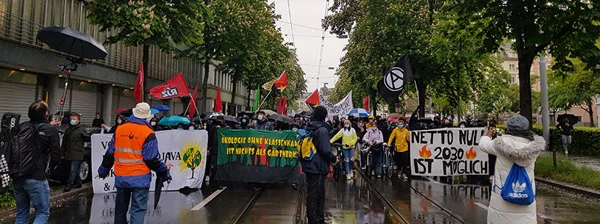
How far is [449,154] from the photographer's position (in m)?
10.9

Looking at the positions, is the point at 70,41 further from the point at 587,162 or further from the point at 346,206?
the point at 587,162

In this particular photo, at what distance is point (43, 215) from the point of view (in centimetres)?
520

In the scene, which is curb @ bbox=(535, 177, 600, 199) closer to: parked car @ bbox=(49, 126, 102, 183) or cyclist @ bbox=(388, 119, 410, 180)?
cyclist @ bbox=(388, 119, 410, 180)

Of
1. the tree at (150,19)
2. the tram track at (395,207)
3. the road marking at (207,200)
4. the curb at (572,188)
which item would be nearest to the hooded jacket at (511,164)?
the tram track at (395,207)

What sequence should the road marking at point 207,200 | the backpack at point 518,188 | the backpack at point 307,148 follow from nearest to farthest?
the backpack at point 518,188 → the backpack at point 307,148 → the road marking at point 207,200

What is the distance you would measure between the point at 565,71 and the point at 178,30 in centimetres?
1232

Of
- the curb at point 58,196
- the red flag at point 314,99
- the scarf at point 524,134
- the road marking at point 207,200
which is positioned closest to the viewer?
the scarf at point 524,134

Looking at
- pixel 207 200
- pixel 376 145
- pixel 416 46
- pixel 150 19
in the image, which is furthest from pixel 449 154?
pixel 416 46

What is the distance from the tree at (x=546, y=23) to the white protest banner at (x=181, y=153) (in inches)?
306

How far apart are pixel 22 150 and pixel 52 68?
50.1 ft

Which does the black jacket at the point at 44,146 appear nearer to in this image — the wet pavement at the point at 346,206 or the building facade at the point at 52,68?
the wet pavement at the point at 346,206

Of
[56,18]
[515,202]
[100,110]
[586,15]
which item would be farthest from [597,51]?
[100,110]

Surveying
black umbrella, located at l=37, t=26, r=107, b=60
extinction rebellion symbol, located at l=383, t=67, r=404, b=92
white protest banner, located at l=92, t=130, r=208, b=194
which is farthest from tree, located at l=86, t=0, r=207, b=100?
extinction rebellion symbol, located at l=383, t=67, r=404, b=92

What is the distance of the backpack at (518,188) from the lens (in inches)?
152
